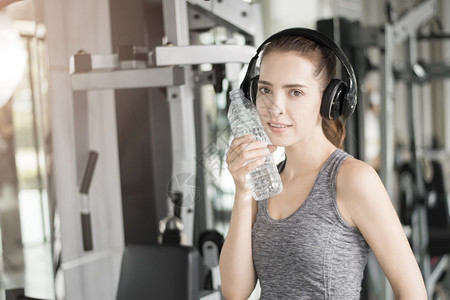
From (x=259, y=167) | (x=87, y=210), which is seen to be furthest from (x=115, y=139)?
(x=259, y=167)

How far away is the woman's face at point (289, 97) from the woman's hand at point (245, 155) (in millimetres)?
72

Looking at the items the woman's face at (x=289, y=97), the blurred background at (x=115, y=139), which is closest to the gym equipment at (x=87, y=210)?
the blurred background at (x=115, y=139)

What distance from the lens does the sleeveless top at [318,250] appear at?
3.78 ft

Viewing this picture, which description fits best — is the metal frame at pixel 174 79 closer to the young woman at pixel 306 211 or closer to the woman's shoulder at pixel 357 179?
the young woman at pixel 306 211

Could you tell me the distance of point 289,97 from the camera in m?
1.19

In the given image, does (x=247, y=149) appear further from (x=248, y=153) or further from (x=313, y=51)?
(x=313, y=51)

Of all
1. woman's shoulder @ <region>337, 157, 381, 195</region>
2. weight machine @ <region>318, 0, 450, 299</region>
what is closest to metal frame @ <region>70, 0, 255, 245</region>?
woman's shoulder @ <region>337, 157, 381, 195</region>

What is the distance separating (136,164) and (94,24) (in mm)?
579

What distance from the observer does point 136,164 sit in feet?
7.23

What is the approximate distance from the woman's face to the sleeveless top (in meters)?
0.10

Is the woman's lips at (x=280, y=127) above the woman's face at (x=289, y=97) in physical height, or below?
below

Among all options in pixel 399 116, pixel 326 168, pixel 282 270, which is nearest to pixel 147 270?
pixel 282 270

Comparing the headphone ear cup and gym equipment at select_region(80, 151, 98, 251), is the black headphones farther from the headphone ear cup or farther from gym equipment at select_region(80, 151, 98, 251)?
gym equipment at select_region(80, 151, 98, 251)

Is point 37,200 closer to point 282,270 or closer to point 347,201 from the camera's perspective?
point 282,270
